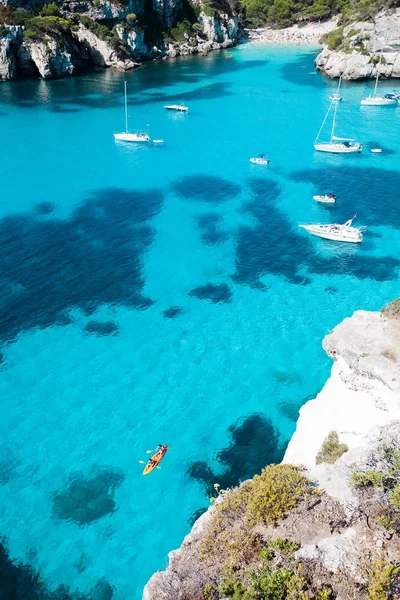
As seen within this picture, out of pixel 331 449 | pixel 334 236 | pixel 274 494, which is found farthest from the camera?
pixel 334 236

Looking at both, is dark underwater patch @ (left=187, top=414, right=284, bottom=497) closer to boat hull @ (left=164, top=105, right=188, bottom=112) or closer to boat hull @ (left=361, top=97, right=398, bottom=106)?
boat hull @ (left=164, top=105, right=188, bottom=112)

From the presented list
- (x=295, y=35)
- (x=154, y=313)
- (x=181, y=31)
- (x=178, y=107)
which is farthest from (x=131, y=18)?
(x=154, y=313)

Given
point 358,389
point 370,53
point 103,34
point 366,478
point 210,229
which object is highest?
point 103,34

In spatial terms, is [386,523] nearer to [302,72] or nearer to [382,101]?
[382,101]

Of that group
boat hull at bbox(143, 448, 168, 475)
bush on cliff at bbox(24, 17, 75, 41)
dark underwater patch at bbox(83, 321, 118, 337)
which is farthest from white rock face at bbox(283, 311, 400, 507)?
bush on cliff at bbox(24, 17, 75, 41)

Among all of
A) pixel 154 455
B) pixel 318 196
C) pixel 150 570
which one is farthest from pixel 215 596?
pixel 318 196

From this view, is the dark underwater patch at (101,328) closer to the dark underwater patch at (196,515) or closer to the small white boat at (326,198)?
the dark underwater patch at (196,515)
